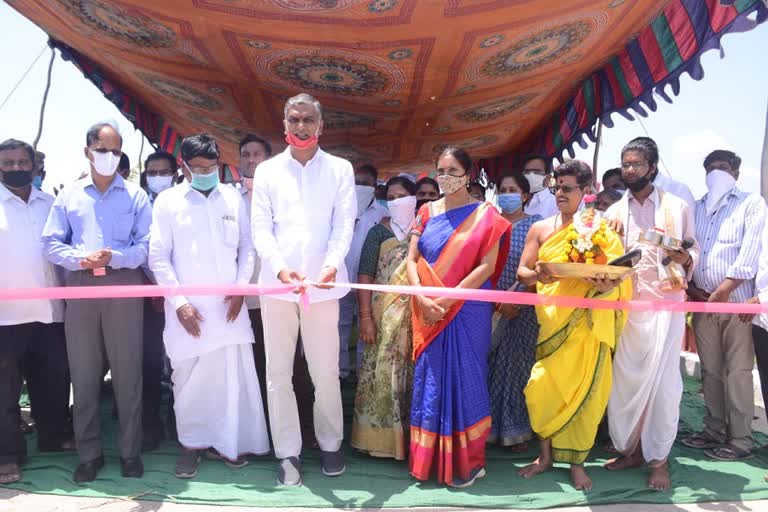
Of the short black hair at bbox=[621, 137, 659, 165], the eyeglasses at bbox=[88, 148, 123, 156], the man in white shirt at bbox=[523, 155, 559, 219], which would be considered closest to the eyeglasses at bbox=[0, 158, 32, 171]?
the eyeglasses at bbox=[88, 148, 123, 156]

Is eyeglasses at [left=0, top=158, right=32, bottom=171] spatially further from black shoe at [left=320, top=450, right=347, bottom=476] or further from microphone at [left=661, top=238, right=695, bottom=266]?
microphone at [left=661, top=238, right=695, bottom=266]

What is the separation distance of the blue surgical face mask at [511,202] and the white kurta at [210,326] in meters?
1.81

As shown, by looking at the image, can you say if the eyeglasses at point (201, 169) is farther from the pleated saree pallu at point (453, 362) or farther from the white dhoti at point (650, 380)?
the white dhoti at point (650, 380)

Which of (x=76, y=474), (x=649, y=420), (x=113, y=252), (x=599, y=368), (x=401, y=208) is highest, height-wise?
(x=401, y=208)

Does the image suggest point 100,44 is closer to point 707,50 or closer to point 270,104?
point 270,104

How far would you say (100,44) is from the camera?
469 centimetres

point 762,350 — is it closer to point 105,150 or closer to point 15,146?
point 105,150

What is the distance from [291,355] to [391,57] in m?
2.55

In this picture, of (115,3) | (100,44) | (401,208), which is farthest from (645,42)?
(100,44)

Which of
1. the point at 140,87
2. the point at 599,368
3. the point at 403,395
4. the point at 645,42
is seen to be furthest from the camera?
the point at 140,87

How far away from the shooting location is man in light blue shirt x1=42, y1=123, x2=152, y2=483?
10.7 ft

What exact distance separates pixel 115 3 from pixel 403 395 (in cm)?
326

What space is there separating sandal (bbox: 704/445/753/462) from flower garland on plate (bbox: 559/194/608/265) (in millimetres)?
1721

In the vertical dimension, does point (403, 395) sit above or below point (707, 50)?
below
